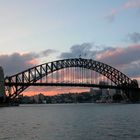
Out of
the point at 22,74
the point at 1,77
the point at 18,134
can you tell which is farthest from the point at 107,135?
the point at 22,74

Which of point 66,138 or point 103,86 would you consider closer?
point 66,138

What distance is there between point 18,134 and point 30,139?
204 inches

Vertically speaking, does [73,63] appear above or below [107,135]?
above

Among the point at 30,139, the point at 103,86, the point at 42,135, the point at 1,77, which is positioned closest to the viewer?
the point at 30,139

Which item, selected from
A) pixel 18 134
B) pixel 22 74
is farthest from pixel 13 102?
pixel 18 134

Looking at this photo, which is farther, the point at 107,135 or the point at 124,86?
the point at 124,86

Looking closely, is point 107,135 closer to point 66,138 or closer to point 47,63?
point 66,138

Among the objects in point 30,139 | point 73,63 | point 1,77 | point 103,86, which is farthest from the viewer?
point 73,63

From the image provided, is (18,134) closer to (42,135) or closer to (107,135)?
(42,135)

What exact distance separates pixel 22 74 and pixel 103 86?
30.9 meters

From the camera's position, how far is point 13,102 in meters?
172

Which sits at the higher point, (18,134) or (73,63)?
(73,63)

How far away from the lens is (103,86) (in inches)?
6599

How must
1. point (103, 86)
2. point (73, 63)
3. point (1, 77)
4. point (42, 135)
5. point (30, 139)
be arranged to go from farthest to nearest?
point (73, 63)
point (103, 86)
point (1, 77)
point (42, 135)
point (30, 139)
